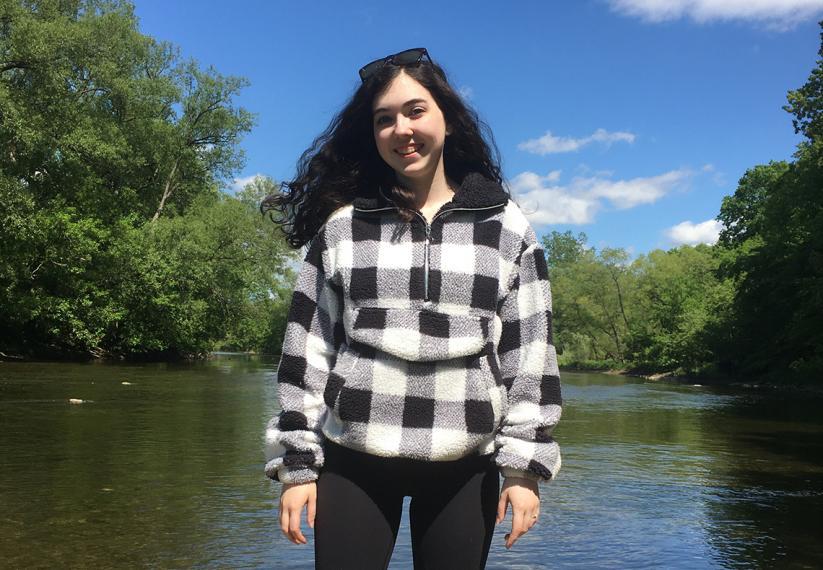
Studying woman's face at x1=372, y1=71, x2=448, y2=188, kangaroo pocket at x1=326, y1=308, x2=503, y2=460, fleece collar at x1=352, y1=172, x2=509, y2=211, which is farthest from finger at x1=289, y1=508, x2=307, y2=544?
woman's face at x1=372, y1=71, x2=448, y2=188

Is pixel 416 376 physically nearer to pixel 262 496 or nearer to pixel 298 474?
pixel 298 474

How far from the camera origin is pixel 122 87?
25328 mm

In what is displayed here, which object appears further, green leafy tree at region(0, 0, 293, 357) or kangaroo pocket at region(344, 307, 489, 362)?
green leafy tree at region(0, 0, 293, 357)

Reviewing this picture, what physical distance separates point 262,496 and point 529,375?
16.1 ft

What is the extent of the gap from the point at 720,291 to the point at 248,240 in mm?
31144

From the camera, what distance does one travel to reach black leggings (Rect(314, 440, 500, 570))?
1.88 m

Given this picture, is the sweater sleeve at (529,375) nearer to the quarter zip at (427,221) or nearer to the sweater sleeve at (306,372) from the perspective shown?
the quarter zip at (427,221)

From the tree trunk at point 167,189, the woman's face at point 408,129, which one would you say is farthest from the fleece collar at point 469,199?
the tree trunk at point 167,189

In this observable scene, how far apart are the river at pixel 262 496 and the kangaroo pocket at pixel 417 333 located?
311cm

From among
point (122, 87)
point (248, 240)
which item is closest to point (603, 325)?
point (248, 240)

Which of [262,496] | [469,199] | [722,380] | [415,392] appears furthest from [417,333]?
Result: [722,380]

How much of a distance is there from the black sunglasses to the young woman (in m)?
0.10

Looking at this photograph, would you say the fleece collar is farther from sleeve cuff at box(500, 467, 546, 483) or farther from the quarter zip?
sleeve cuff at box(500, 467, 546, 483)

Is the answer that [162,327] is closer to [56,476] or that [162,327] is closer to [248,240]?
[248,240]
